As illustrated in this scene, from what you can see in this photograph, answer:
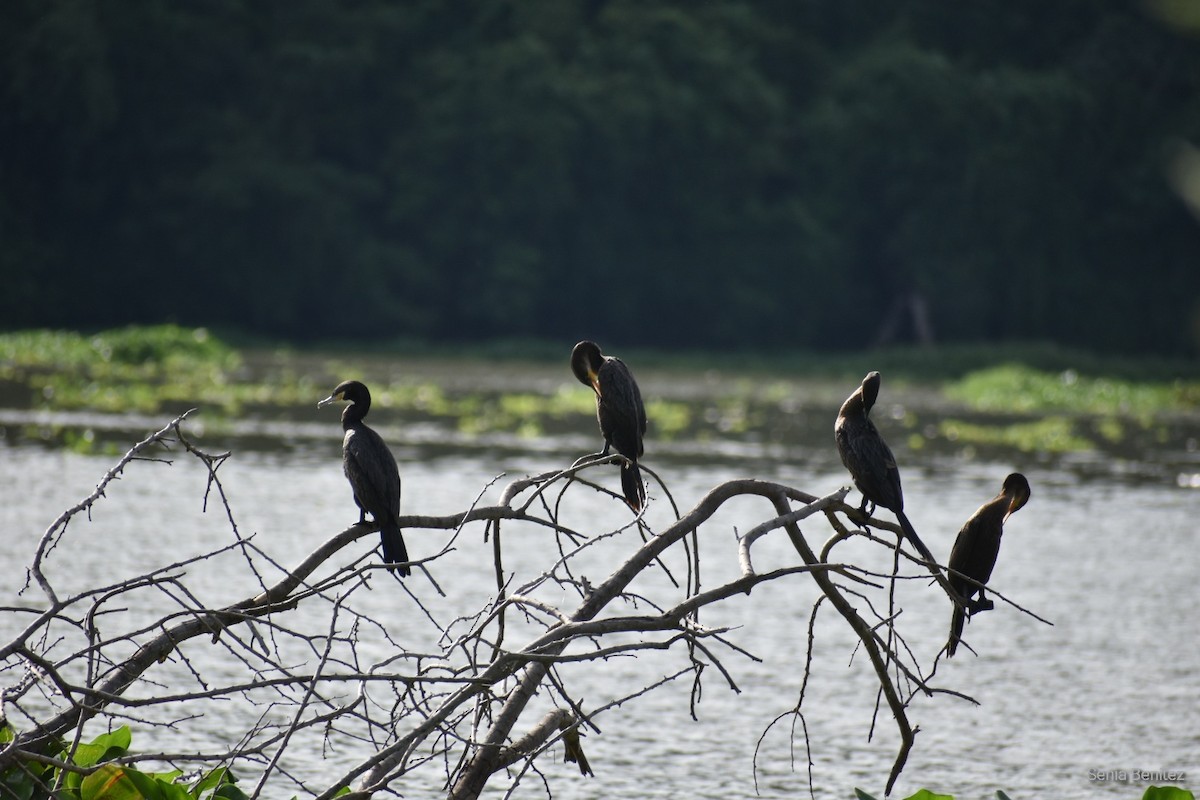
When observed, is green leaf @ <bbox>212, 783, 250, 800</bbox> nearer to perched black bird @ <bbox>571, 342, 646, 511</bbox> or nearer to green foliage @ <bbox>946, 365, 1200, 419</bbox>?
perched black bird @ <bbox>571, 342, 646, 511</bbox>

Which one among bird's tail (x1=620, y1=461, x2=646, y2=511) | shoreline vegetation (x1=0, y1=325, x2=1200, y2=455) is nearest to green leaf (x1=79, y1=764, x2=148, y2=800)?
bird's tail (x1=620, y1=461, x2=646, y2=511)

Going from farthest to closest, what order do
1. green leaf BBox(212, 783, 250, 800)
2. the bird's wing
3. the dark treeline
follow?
the dark treeline
the bird's wing
green leaf BBox(212, 783, 250, 800)

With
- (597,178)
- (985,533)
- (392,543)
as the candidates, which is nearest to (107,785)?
(392,543)

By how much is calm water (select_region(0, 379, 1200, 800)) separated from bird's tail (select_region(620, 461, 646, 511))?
756 mm

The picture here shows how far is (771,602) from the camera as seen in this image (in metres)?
10.9

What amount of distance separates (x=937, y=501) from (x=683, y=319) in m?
31.1

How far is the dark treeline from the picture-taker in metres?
40.7

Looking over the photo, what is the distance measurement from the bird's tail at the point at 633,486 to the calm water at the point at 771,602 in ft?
2.48

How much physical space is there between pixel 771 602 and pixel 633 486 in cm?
613

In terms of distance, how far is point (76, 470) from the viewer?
1440cm

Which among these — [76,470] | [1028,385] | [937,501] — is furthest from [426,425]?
[1028,385]

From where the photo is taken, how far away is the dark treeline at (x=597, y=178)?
40719 millimetres

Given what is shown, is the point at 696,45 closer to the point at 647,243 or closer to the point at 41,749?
the point at 647,243

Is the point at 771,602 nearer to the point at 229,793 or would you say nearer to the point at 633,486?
the point at 633,486
